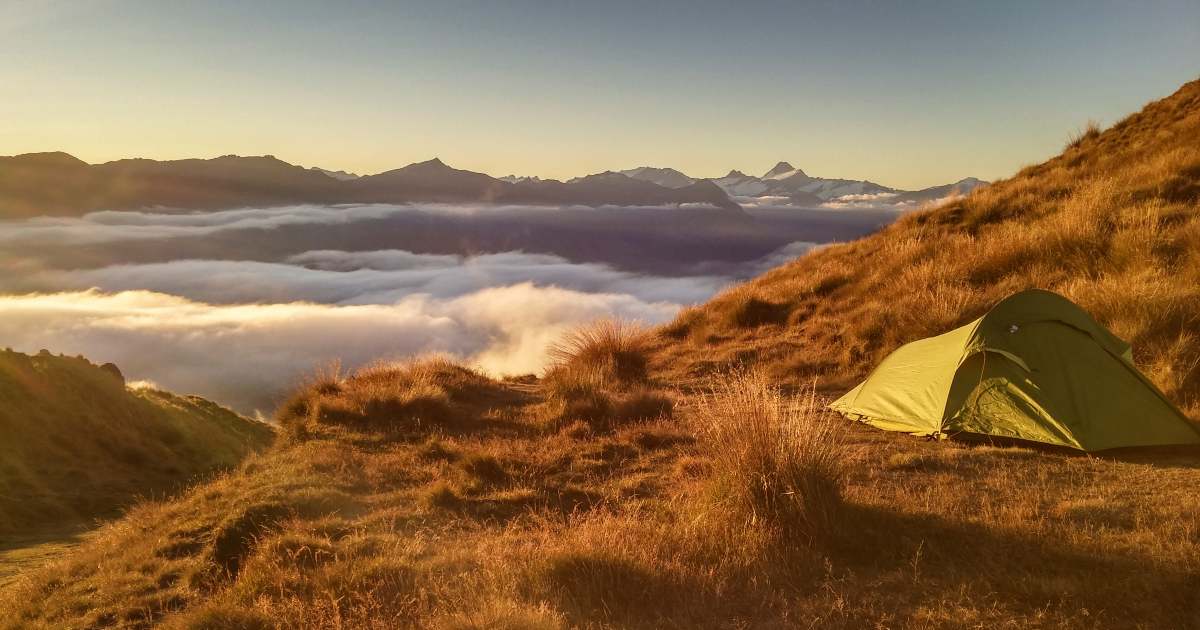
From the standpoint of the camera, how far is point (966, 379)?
7840 millimetres

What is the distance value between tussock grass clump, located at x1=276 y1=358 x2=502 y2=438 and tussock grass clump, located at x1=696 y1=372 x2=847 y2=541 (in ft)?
20.5

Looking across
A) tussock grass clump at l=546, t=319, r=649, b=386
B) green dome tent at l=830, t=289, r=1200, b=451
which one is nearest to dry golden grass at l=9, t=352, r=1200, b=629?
green dome tent at l=830, t=289, r=1200, b=451

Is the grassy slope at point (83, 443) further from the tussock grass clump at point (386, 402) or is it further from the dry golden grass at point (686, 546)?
the dry golden grass at point (686, 546)

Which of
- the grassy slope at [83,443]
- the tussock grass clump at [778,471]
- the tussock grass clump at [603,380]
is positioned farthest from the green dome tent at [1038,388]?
the grassy slope at [83,443]

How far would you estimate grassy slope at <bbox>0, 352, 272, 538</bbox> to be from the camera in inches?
990

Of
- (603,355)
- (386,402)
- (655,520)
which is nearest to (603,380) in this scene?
(603,355)

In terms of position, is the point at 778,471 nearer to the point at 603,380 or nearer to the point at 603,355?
the point at 603,380

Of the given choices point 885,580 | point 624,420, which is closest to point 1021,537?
point 885,580

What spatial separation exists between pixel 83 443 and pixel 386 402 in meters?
29.8

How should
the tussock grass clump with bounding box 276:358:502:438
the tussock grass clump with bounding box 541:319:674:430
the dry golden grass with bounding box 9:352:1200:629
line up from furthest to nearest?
the tussock grass clump with bounding box 276:358:502:438
the tussock grass clump with bounding box 541:319:674:430
the dry golden grass with bounding box 9:352:1200:629

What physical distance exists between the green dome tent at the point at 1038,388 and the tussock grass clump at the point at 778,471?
2.87 m

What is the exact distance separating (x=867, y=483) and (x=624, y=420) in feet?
13.6

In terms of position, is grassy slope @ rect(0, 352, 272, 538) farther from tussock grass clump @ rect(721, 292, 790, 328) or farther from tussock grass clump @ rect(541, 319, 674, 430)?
tussock grass clump @ rect(721, 292, 790, 328)

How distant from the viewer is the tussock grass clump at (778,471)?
511 centimetres
